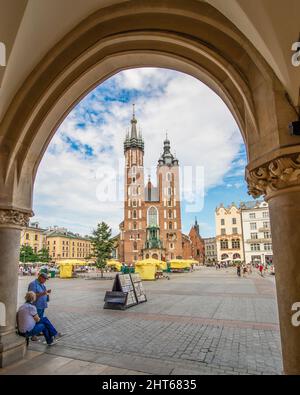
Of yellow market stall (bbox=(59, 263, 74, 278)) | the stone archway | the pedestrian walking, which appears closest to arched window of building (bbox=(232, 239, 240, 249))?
yellow market stall (bbox=(59, 263, 74, 278))

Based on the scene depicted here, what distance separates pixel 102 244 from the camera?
103 feet

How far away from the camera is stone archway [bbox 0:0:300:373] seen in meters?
3.25

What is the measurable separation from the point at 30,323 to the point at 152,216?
213 ft

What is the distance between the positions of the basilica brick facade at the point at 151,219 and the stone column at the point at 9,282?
56.9m

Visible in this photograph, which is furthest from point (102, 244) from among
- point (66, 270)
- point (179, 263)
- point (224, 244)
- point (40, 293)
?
point (224, 244)

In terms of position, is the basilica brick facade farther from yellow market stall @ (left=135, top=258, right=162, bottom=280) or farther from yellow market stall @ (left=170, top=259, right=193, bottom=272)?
yellow market stall @ (left=135, top=258, right=162, bottom=280)

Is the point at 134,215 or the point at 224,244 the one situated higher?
the point at 134,215

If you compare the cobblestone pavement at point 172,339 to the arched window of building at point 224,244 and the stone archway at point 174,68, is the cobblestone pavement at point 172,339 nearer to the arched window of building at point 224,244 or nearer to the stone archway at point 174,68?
the stone archway at point 174,68

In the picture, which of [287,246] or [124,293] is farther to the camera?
[124,293]

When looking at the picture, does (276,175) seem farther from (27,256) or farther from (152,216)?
(152,216)

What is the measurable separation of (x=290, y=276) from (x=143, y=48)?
4846 mm

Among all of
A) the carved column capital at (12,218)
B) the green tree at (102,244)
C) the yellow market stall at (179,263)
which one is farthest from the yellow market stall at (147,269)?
the carved column capital at (12,218)

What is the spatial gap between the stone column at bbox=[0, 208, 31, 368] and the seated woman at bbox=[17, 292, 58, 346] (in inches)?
6.1

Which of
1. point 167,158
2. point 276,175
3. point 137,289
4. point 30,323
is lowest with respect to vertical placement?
point 137,289
